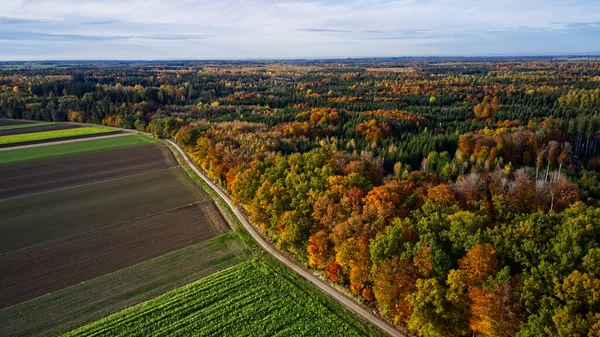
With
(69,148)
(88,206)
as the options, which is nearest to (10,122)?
(69,148)

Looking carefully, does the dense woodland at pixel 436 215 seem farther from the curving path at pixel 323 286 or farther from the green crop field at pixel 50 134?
the green crop field at pixel 50 134

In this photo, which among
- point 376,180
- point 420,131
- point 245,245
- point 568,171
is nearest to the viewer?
point 245,245

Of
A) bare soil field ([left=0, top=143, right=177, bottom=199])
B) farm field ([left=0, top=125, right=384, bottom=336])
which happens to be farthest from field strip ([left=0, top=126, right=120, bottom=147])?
farm field ([left=0, top=125, right=384, bottom=336])

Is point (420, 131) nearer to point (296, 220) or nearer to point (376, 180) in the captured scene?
point (376, 180)

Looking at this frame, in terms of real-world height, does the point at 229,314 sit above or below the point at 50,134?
below

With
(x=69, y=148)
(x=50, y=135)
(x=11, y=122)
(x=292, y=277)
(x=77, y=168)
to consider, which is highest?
(x=11, y=122)

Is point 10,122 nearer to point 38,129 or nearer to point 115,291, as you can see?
point 38,129

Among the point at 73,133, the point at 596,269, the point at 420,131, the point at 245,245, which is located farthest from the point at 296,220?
the point at 73,133
